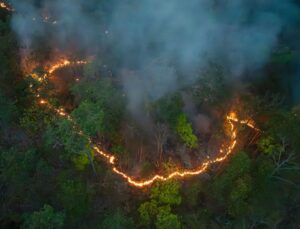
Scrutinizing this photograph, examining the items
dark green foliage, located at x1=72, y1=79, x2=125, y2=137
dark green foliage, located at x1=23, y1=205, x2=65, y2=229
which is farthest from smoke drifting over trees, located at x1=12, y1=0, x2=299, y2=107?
dark green foliage, located at x1=23, y1=205, x2=65, y2=229

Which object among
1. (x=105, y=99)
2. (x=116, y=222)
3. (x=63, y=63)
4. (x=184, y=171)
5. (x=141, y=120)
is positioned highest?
(x=105, y=99)

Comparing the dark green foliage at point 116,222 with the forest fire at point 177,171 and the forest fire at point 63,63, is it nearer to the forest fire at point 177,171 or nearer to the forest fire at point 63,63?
the forest fire at point 177,171

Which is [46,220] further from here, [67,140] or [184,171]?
[184,171]

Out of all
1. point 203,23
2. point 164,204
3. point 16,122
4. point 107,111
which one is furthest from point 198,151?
point 16,122

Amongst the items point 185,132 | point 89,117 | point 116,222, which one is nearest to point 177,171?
point 185,132

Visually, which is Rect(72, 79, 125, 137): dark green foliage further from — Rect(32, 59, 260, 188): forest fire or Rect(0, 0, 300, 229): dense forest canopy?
Rect(32, 59, 260, 188): forest fire

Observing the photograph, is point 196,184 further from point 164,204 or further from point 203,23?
point 203,23

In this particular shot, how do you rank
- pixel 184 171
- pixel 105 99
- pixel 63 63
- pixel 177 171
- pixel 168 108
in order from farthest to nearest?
pixel 63 63 → pixel 184 171 → pixel 177 171 → pixel 168 108 → pixel 105 99
